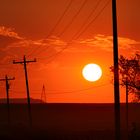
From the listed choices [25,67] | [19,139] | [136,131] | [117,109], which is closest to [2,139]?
[19,139]

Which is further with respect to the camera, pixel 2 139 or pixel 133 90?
pixel 133 90

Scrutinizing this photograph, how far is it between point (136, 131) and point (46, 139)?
32.9ft

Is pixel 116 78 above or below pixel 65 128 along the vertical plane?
above

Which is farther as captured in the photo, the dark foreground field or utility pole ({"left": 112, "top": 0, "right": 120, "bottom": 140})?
the dark foreground field

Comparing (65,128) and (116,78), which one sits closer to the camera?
(116,78)

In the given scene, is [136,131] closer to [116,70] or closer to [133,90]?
[116,70]

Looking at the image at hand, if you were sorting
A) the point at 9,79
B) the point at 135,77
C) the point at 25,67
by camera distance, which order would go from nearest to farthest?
the point at 135,77 → the point at 25,67 → the point at 9,79

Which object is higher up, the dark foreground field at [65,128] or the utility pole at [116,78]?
the utility pole at [116,78]

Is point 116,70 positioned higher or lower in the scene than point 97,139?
higher

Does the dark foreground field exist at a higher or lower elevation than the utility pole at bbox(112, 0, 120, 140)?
lower

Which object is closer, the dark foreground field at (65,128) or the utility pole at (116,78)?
the utility pole at (116,78)

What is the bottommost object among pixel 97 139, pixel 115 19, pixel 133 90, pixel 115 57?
pixel 97 139

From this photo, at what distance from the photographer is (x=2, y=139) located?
A: 148 ft

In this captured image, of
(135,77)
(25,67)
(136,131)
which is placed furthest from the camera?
(25,67)
